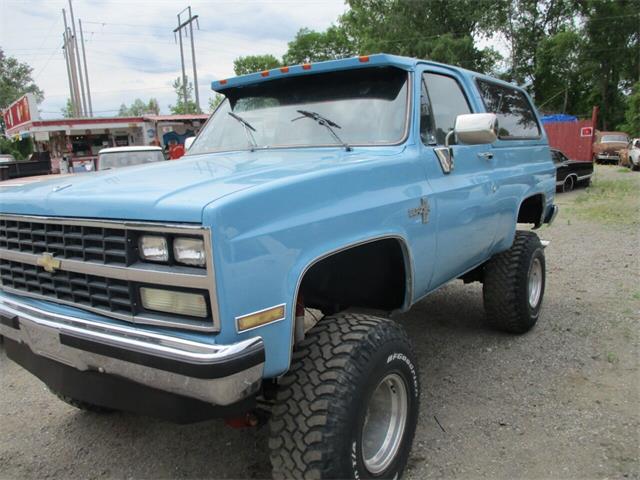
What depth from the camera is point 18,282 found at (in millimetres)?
2523

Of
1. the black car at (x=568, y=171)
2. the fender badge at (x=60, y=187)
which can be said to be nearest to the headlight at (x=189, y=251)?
the fender badge at (x=60, y=187)

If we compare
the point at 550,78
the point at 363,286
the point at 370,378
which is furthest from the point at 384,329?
the point at 550,78

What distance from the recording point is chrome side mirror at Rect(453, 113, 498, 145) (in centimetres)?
286

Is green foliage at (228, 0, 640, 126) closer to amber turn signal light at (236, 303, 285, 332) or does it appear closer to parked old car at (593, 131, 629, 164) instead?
parked old car at (593, 131, 629, 164)

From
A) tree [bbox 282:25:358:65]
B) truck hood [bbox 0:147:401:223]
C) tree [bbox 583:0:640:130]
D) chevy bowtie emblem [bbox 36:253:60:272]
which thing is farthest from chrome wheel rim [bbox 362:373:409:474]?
tree [bbox 282:25:358:65]

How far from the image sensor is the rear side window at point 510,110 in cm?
410

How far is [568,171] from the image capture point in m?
14.7

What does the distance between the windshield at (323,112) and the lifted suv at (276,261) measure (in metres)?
0.01

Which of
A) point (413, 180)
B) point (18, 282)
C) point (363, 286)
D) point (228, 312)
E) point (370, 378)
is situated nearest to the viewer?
point (228, 312)

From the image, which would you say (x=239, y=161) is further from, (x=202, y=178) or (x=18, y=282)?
(x=18, y=282)

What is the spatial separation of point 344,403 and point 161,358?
74cm

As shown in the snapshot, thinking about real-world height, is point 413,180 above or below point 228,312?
above

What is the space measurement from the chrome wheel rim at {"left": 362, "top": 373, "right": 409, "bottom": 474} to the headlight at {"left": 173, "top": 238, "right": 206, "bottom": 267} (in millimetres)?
1085

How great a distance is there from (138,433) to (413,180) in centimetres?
221
